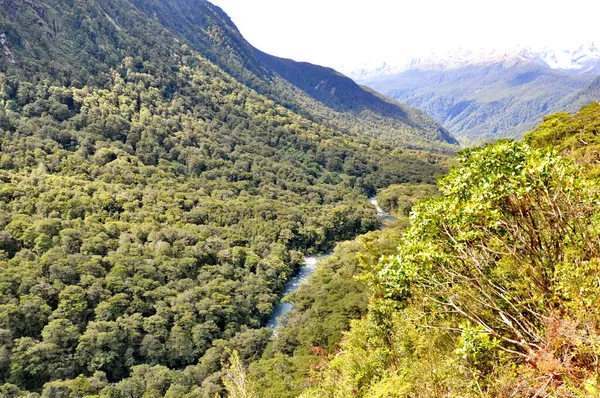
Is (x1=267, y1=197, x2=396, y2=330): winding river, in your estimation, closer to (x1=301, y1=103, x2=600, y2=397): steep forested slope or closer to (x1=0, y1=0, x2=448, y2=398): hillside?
(x1=0, y1=0, x2=448, y2=398): hillside

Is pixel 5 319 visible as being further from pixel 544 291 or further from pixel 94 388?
pixel 544 291

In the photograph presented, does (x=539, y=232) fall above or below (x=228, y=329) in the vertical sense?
above

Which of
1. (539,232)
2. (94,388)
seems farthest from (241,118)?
(539,232)

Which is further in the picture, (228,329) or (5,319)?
(228,329)

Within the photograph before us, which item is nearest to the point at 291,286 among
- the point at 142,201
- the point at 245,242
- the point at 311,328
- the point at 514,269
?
the point at 245,242

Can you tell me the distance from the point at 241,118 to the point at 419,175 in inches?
2932

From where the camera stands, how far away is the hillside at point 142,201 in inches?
1645

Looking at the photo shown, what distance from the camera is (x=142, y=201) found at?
262ft

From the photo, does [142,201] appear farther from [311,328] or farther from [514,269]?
[514,269]

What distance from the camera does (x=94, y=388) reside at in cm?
3641

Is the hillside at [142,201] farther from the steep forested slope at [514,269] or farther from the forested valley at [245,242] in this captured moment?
the steep forested slope at [514,269]

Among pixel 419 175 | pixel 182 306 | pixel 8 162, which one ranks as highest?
pixel 419 175

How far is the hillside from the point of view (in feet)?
137

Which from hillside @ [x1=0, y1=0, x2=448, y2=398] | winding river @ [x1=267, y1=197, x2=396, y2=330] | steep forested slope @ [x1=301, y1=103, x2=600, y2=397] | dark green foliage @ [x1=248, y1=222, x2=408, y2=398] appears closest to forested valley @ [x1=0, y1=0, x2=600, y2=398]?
steep forested slope @ [x1=301, y1=103, x2=600, y2=397]
